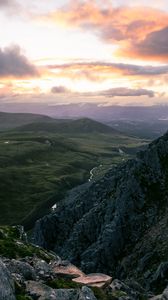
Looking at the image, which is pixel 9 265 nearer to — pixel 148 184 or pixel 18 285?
pixel 18 285

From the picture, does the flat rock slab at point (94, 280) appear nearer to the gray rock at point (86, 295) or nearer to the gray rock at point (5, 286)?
the gray rock at point (86, 295)

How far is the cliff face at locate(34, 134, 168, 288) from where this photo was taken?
201ft

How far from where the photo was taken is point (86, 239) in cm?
7406

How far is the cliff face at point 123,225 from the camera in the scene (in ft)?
201

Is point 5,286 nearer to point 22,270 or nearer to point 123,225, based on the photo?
point 22,270

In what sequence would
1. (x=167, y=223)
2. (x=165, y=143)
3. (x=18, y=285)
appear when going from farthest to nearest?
(x=165, y=143) → (x=167, y=223) → (x=18, y=285)

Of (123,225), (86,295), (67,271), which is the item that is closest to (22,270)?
(67,271)

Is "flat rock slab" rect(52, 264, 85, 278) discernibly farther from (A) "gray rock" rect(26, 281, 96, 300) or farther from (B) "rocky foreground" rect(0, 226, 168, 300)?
(A) "gray rock" rect(26, 281, 96, 300)

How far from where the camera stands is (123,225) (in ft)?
228

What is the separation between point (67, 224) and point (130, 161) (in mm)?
19318

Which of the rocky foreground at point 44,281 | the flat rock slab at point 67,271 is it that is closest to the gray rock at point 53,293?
the rocky foreground at point 44,281

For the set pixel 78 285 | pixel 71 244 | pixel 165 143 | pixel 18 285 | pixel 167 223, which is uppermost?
pixel 165 143

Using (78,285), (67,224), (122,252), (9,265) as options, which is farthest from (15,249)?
(67,224)

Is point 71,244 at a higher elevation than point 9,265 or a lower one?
lower
